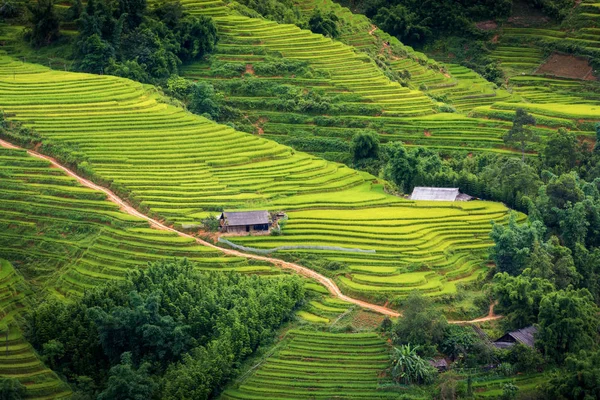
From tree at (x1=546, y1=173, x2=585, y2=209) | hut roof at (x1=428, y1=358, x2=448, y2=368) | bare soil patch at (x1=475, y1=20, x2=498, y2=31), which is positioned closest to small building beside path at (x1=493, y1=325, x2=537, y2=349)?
hut roof at (x1=428, y1=358, x2=448, y2=368)

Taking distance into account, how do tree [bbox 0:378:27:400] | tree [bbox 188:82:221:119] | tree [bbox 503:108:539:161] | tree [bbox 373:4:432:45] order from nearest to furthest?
tree [bbox 0:378:27:400], tree [bbox 503:108:539:161], tree [bbox 188:82:221:119], tree [bbox 373:4:432:45]

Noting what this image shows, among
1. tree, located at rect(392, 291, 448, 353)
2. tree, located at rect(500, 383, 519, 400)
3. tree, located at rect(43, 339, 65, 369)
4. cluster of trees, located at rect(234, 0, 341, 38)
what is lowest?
tree, located at rect(43, 339, 65, 369)

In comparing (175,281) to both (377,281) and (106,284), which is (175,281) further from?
(377,281)

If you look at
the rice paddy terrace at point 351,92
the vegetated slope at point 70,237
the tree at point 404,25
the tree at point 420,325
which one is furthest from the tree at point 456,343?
the tree at point 404,25

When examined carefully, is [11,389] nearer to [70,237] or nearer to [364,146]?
[70,237]

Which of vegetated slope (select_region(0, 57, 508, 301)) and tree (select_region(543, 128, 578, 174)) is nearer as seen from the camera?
vegetated slope (select_region(0, 57, 508, 301))

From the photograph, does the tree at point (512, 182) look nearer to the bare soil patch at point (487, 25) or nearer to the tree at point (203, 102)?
the tree at point (203, 102)

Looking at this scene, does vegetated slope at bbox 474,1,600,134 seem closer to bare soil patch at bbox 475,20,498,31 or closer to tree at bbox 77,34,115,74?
bare soil patch at bbox 475,20,498,31

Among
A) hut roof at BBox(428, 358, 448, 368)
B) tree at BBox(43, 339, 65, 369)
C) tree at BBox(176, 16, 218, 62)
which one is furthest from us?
tree at BBox(176, 16, 218, 62)
